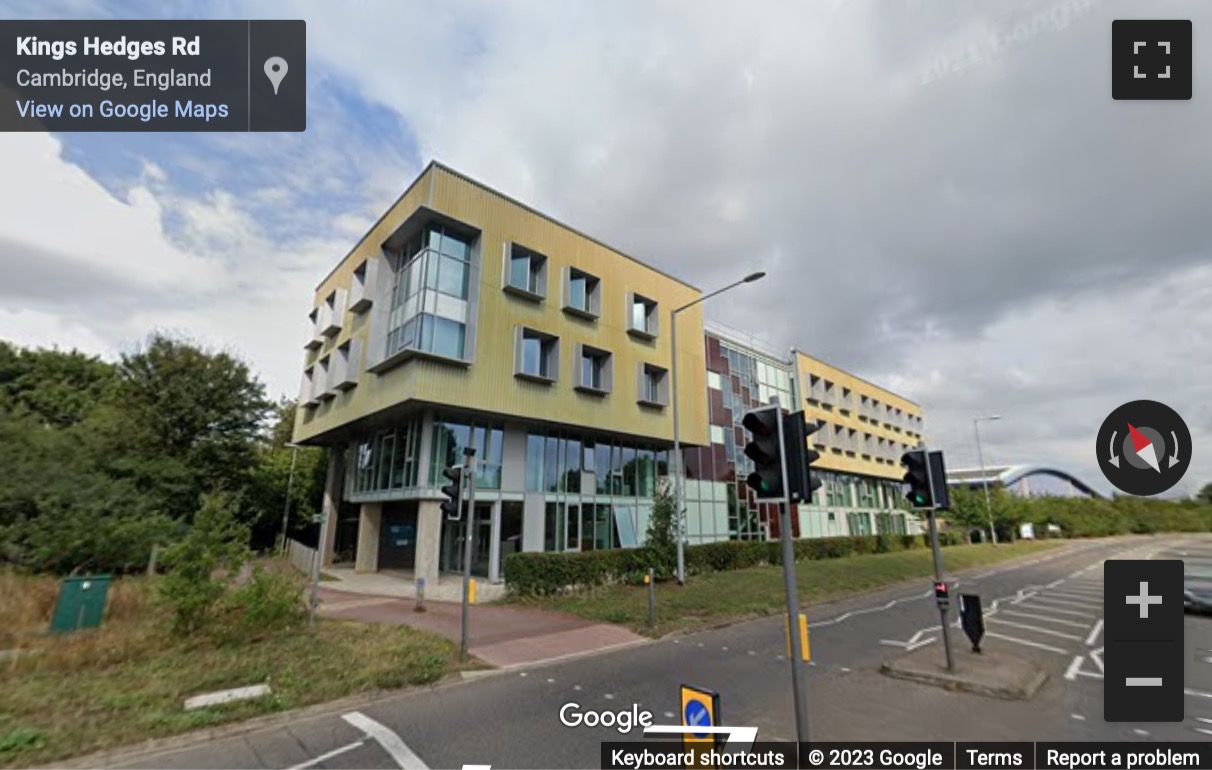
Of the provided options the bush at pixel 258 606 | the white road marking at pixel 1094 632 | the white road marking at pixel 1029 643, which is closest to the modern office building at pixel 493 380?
the bush at pixel 258 606

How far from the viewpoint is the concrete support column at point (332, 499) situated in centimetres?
2931

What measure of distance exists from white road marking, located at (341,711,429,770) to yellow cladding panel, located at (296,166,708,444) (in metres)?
12.2

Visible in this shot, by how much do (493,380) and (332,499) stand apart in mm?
17081

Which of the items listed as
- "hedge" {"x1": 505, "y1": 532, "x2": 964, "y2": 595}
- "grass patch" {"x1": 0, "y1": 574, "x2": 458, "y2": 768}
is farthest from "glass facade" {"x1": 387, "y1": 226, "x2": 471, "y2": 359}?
"grass patch" {"x1": 0, "y1": 574, "x2": 458, "y2": 768}

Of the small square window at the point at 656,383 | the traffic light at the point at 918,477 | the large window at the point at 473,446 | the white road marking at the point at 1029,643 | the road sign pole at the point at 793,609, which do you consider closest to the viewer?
the road sign pole at the point at 793,609

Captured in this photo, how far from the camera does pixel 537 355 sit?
871 inches

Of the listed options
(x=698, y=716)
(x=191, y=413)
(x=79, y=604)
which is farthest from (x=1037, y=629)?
(x=191, y=413)

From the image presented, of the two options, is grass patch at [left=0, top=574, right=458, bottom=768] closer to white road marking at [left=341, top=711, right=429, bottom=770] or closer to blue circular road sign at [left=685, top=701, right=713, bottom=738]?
white road marking at [left=341, top=711, right=429, bottom=770]

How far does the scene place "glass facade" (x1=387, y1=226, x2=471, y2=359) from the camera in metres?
18.8

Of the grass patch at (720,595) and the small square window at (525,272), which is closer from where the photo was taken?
the grass patch at (720,595)

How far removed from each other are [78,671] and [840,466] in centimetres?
4556

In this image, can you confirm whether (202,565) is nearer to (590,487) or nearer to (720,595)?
(720,595)

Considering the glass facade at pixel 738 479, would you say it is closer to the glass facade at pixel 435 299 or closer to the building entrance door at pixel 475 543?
the building entrance door at pixel 475 543
